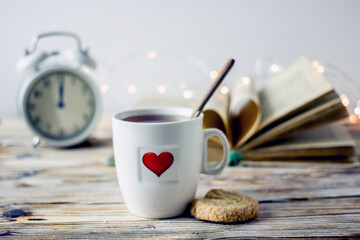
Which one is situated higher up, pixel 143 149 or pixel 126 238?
pixel 143 149

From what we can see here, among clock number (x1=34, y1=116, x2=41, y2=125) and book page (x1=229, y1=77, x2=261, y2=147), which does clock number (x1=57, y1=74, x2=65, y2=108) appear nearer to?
clock number (x1=34, y1=116, x2=41, y2=125)

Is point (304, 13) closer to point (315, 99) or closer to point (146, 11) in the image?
point (146, 11)

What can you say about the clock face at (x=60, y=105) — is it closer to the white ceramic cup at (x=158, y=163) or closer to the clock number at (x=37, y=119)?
Result: the clock number at (x=37, y=119)

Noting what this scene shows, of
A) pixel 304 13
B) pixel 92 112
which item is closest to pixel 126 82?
pixel 92 112

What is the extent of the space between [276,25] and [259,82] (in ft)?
0.98

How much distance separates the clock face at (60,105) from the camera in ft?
4.17

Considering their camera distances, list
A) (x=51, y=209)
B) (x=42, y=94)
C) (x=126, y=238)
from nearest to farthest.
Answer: (x=126, y=238), (x=51, y=209), (x=42, y=94)

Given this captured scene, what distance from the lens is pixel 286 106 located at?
3.52ft

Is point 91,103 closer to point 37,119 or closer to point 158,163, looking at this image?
point 37,119

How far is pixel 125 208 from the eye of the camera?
2.59 ft

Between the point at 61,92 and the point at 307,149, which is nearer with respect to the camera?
the point at 307,149

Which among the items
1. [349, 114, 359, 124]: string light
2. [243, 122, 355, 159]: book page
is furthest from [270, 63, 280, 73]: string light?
[243, 122, 355, 159]: book page

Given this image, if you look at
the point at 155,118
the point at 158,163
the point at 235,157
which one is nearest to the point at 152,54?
the point at 235,157

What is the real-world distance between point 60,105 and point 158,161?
73cm
